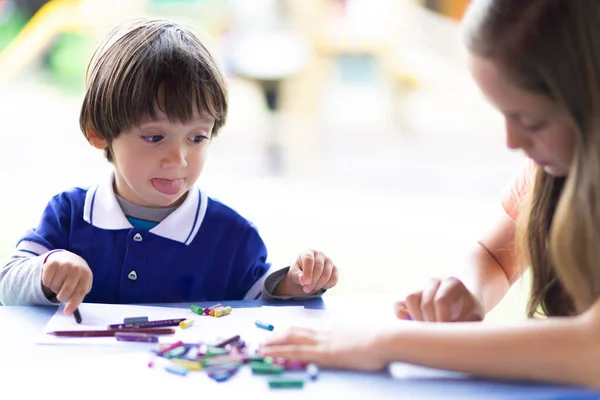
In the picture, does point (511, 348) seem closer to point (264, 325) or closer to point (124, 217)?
point (264, 325)

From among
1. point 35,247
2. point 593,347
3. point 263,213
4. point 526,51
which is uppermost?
point 263,213

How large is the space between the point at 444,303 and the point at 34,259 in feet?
1.91

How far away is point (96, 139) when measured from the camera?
4.25 ft

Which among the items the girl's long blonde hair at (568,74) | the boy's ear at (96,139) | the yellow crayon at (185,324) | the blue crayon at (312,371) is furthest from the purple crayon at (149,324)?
the girl's long blonde hair at (568,74)

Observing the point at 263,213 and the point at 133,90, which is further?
the point at 263,213

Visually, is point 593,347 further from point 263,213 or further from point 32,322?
point 263,213

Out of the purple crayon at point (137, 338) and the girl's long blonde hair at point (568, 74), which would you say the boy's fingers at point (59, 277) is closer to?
the purple crayon at point (137, 338)

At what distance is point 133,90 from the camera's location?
1.20 m

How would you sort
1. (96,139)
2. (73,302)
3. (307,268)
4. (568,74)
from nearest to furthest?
(568,74) → (73,302) → (307,268) → (96,139)

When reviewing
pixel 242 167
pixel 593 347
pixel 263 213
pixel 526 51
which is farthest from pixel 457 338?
pixel 242 167

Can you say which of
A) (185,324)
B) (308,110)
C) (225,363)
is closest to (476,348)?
(225,363)

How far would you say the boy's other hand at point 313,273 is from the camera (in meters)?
1.18

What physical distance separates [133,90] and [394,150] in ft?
15.2

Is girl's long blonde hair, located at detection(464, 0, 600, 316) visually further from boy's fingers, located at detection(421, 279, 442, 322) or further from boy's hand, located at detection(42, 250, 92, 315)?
boy's hand, located at detection(42, 250, 92, 315)
